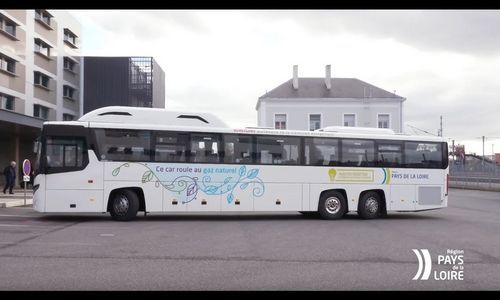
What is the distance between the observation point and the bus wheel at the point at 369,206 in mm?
16875

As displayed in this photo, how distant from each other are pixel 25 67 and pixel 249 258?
33.7 metres

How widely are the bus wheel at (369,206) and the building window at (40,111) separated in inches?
1200

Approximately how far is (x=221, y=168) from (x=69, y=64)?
3681cm

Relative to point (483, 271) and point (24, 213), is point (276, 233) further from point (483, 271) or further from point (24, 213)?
point (24, 213)

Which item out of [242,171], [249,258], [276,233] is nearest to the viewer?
[249,258]

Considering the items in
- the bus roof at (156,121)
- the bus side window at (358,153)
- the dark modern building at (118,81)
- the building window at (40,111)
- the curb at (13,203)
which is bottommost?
the curb at (13,203)

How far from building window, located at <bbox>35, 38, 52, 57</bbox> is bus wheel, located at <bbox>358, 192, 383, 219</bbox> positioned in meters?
31.4

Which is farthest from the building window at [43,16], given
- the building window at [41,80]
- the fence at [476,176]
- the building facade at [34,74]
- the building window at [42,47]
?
the fence at [476,176]

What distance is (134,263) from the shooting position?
848cm

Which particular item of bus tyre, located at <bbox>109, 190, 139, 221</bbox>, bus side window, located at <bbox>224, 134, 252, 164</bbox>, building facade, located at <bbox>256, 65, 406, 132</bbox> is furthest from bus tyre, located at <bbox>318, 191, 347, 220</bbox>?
building facade, located at <bbox>256, 65, 406, 132</bbox>

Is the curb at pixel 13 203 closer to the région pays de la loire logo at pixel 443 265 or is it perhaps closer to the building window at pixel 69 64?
the région pays de la loire logo at pixel 443 265

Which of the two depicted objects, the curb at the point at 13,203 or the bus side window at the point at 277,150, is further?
the curb at the point at 13,203

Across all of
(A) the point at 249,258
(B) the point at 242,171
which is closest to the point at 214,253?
(A) the point at 249,258

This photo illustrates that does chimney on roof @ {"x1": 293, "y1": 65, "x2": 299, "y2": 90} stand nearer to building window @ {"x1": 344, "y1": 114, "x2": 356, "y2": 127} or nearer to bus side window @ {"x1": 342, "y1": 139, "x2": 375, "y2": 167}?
building window @ {"x1": 344, "y1": 114, "x2": 356, "y2": 127}
